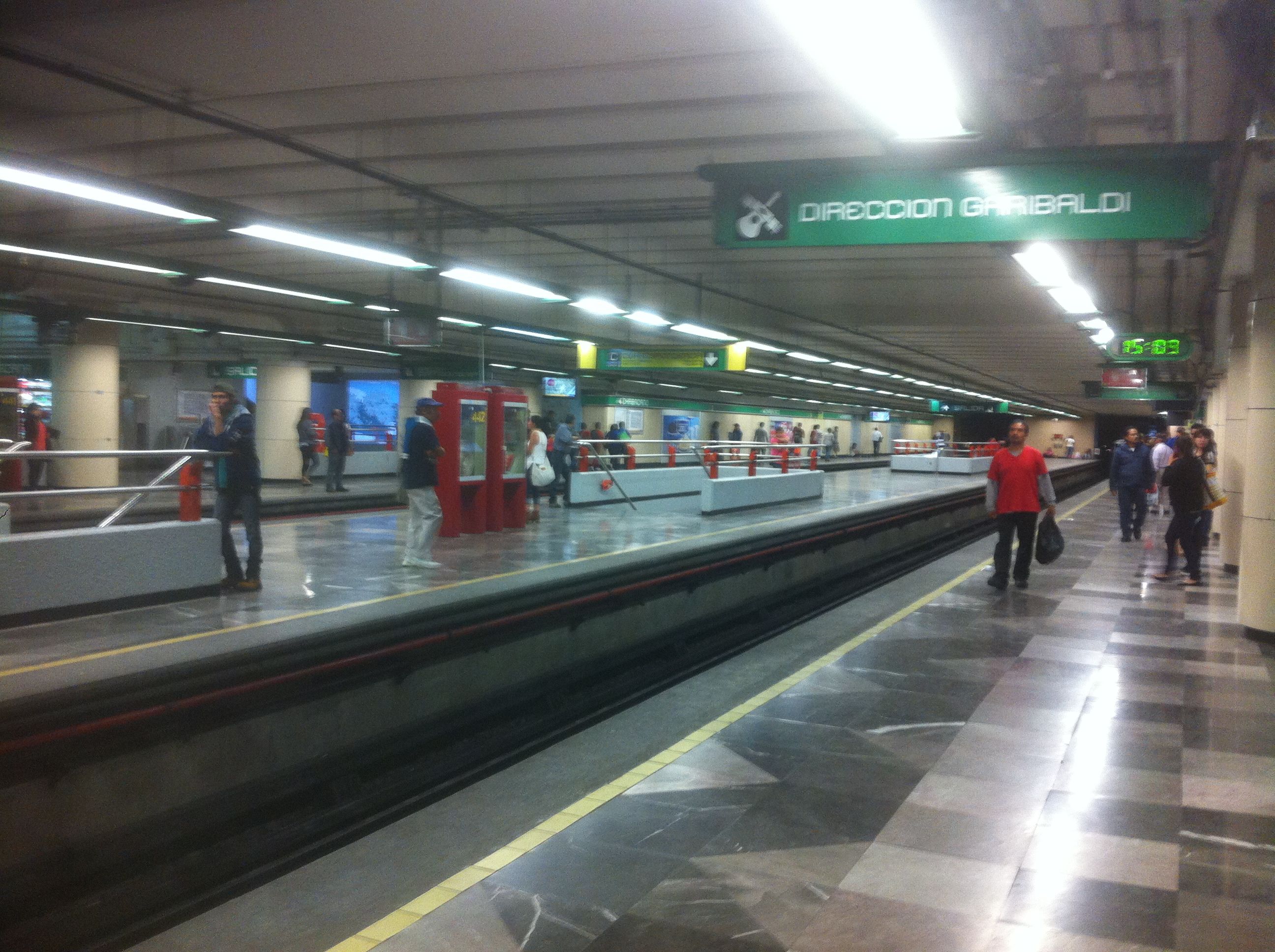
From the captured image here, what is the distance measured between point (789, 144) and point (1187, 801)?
5.93 m

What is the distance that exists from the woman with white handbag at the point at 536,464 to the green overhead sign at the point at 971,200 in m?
7.87

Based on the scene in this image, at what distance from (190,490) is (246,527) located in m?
0.54

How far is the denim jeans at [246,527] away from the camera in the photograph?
830cm

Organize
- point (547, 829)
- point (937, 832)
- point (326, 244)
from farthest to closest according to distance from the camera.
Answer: point (326, 244)
point (547, 829)
point (937, 832)

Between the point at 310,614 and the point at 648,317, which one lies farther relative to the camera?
the point at 648,317

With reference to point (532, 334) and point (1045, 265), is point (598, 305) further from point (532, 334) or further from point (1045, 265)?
point (1045, 265)

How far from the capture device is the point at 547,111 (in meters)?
7.73

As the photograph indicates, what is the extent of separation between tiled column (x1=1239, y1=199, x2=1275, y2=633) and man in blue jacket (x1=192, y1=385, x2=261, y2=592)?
8227 mm

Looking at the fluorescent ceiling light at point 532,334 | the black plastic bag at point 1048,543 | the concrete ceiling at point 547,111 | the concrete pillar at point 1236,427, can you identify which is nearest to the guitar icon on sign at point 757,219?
the concrete ceiling at point 547,111

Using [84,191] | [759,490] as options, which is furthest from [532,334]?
[84,191]

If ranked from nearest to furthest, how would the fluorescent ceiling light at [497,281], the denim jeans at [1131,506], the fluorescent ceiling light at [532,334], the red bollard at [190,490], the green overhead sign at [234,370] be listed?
the red bollard at [190,490] → the fluorescent ceiling light at [497,281] → the denim jeans at [1131,506] → the fluorescent ceiling light at [532,334] → the green overhead sign at [234,370]

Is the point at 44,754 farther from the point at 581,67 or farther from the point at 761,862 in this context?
the point at 581,67

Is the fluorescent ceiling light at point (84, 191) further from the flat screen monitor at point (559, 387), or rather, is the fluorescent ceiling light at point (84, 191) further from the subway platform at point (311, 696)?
the flat screen monitor at point (559, 387)

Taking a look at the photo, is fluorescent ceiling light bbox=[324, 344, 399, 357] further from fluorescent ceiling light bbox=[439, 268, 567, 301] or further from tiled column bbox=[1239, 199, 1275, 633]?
tiled column bbox=[1239, 199, 1275, 633]
